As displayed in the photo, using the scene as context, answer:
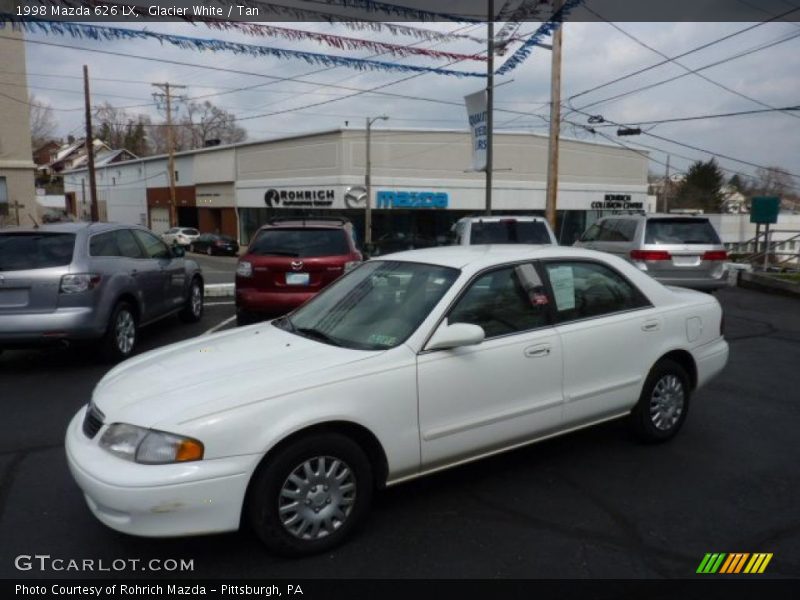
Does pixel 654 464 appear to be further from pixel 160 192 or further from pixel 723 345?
pixel 160 192

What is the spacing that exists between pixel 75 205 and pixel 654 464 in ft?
274

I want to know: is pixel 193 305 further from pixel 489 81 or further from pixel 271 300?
pixel 489 81

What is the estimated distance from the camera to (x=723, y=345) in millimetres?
5062

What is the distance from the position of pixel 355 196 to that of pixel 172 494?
33.2 metres

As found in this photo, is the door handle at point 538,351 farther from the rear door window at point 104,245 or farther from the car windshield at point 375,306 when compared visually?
the rear door window at point 104,245

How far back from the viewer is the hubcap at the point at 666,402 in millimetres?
4578

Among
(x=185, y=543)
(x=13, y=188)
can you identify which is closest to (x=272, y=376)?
(x=185, y=543)

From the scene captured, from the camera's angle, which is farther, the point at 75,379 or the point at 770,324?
the point at 770,324

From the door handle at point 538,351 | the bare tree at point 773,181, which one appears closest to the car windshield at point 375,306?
the door handle at point 538,351

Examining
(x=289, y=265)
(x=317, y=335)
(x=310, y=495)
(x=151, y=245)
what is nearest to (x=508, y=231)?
(x=289, y=265)

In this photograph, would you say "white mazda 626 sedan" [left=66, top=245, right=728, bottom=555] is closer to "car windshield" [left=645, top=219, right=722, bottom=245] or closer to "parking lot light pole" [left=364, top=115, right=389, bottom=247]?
"car windshield" [left=645, top=219, right=722, bottom=245]

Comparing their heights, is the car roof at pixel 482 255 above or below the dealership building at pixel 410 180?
below

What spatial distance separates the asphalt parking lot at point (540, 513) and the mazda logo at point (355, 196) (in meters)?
30.5

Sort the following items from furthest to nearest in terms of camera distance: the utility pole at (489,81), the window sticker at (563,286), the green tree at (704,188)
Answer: the green tree at (704,188) < the utility pole at (489,81) < the window sticker at (563,286)
